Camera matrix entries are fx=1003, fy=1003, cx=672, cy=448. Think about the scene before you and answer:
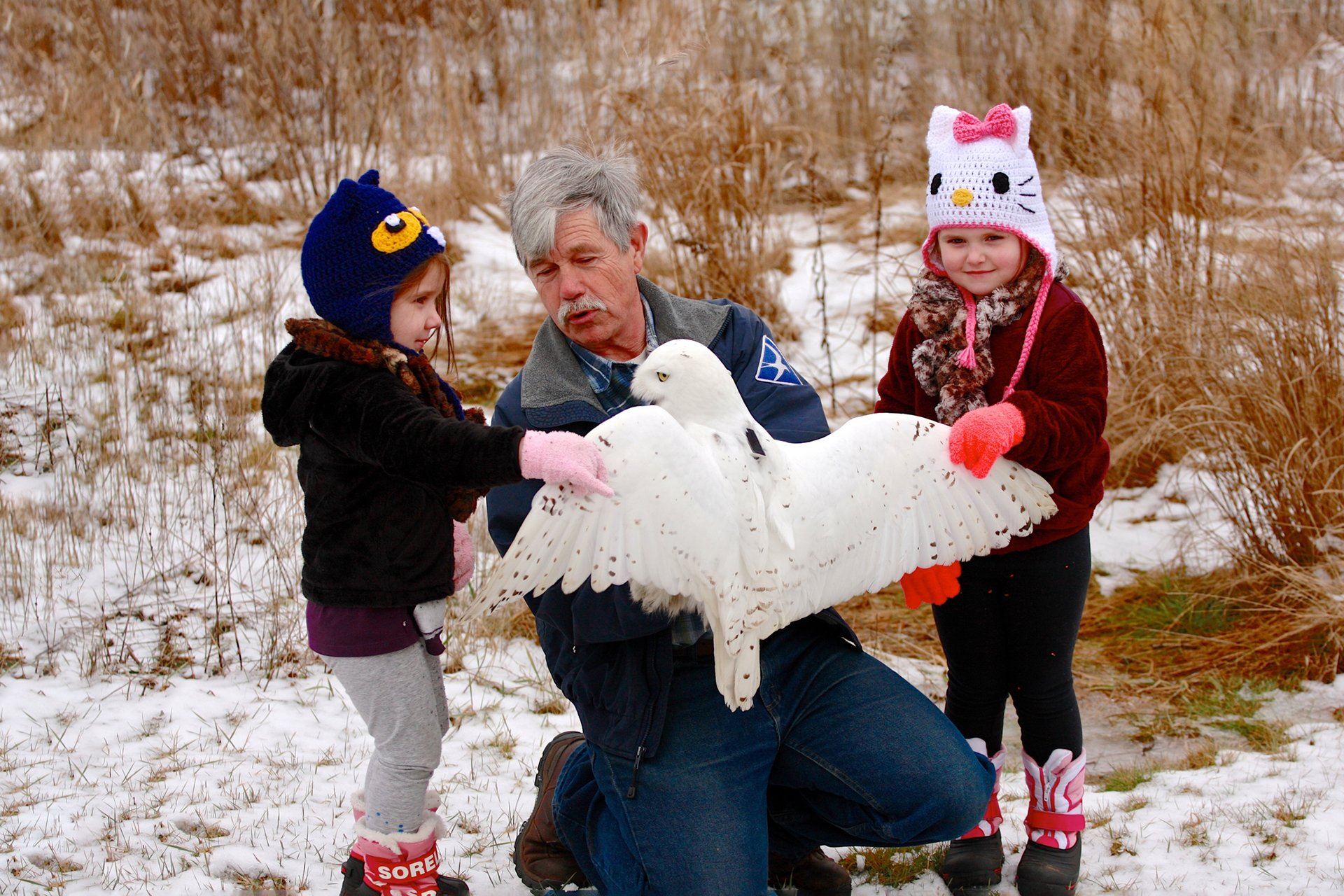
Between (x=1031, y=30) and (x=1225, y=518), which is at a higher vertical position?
(x=1031, y=30)

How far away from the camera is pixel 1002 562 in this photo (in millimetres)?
2414

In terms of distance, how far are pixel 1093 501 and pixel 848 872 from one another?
1101 mm

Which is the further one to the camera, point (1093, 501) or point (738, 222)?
point (738, 222)

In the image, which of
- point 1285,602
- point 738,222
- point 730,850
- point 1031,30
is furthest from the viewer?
point 1031,30

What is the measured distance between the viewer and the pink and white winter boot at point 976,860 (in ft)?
7.89

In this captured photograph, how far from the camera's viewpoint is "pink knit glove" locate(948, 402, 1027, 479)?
1.95 metres

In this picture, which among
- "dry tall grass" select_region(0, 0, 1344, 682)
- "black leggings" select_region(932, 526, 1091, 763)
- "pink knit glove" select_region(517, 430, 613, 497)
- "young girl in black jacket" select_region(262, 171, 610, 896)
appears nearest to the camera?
"pink knit glove" select_region(517, 430, 613, 497)

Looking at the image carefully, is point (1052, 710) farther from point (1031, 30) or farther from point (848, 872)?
point (1031, 30)

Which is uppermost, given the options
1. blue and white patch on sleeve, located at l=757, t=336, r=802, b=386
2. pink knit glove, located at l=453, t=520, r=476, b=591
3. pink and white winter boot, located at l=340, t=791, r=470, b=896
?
blue and white patch on sleeve, located at l=757, t=336, r=802, b=386

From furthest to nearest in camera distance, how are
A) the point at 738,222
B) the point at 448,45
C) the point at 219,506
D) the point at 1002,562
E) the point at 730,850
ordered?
1. the point at 448,45
2. the point at 738,222
3. the point at 219,506
4. the point at 1002,562
5. the point at 730,850

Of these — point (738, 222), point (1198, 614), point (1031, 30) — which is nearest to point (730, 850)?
point (1198, 614)

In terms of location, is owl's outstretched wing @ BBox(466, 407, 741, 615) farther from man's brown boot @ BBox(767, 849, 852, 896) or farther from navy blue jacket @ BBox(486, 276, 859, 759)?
man's brown boot @ BBox(767, 849, 852, 896)

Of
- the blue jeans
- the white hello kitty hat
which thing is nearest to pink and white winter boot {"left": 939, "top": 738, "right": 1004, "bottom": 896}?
the blue jeans

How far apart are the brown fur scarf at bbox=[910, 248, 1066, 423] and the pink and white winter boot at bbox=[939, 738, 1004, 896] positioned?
86 cm
